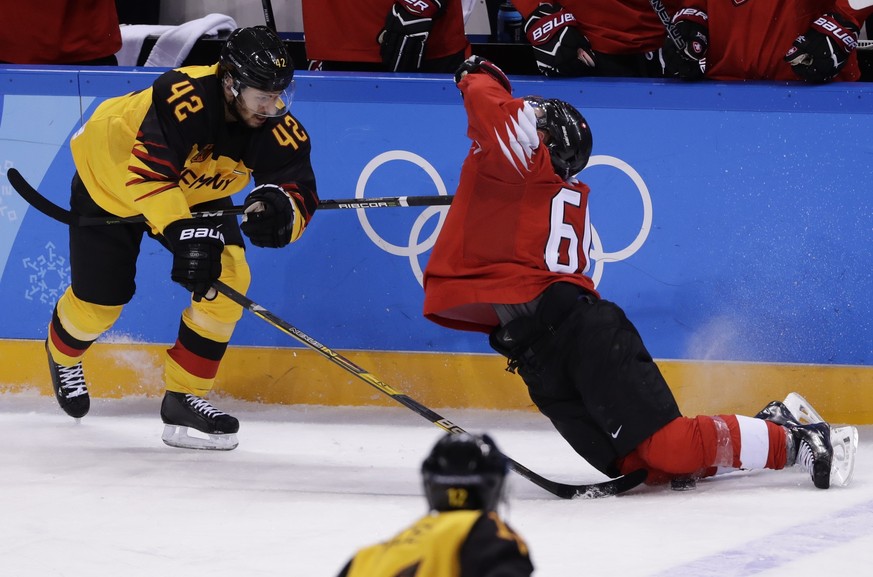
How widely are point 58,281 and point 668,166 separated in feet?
6.85

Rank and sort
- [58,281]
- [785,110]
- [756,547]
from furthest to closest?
[58,281], [785,110], [756,547]

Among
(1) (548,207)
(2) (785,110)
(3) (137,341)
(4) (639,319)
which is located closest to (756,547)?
(1) (548,207)

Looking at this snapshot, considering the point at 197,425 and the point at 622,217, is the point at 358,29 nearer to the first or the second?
the point at 622,217

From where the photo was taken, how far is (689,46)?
3805 millimetres

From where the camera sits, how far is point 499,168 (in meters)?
3.04

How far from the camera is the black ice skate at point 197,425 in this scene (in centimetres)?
364

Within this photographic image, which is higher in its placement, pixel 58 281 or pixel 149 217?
pixel 149 217

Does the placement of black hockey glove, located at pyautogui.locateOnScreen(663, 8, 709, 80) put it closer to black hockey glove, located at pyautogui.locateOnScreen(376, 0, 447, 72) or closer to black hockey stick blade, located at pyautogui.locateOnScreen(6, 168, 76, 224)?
black hockey glove, located at pyautogui.locateOnScreen(376, 0, 447, 72)

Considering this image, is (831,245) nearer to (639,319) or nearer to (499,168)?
(639,319)

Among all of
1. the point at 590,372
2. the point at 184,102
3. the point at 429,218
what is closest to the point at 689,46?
the point at 429,218

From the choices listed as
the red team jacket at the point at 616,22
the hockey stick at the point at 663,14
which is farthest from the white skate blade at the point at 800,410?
the red team jacket at the point at 616,22

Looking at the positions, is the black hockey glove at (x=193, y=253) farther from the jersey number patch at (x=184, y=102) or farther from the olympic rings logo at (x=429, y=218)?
the olympic rings logo at (x=429, y=218)

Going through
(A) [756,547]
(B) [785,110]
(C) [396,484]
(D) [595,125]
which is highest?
(B) [785,110]

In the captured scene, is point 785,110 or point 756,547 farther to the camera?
point 785,110
